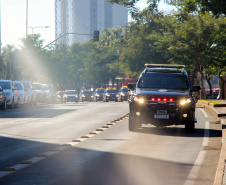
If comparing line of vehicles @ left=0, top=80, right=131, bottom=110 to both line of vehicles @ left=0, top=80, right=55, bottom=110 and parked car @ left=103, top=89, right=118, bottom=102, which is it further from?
parked car @ left=103, top=89, right=118, bottom=102

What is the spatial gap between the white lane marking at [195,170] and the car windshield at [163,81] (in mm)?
5918

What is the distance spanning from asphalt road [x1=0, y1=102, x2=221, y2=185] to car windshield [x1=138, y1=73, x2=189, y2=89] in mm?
1314

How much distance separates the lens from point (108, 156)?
11.4 meters

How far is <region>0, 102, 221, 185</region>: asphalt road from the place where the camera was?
870 cm

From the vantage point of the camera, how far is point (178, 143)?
46.1 feet

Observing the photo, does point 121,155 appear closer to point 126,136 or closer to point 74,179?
point 74,179

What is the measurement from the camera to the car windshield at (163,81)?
58.7 ft

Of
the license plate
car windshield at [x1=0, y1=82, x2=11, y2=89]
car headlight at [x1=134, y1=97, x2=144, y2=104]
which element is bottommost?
the license plate

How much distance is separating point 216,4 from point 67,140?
1067 centimetres

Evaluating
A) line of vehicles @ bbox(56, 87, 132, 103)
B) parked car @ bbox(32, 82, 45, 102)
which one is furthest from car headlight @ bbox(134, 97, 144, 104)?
line of vehicles @ bbox(56, 87, 132, 103)

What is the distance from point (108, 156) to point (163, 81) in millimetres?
7055

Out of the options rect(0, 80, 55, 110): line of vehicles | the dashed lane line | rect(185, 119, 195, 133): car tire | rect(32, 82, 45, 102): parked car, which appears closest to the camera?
the dashed lane line

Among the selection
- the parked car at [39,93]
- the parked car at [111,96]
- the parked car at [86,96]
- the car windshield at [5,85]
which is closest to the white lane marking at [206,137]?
the car windshield at [5,85]

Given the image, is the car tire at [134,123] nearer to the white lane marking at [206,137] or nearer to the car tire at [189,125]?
the car tire at [189,125]
